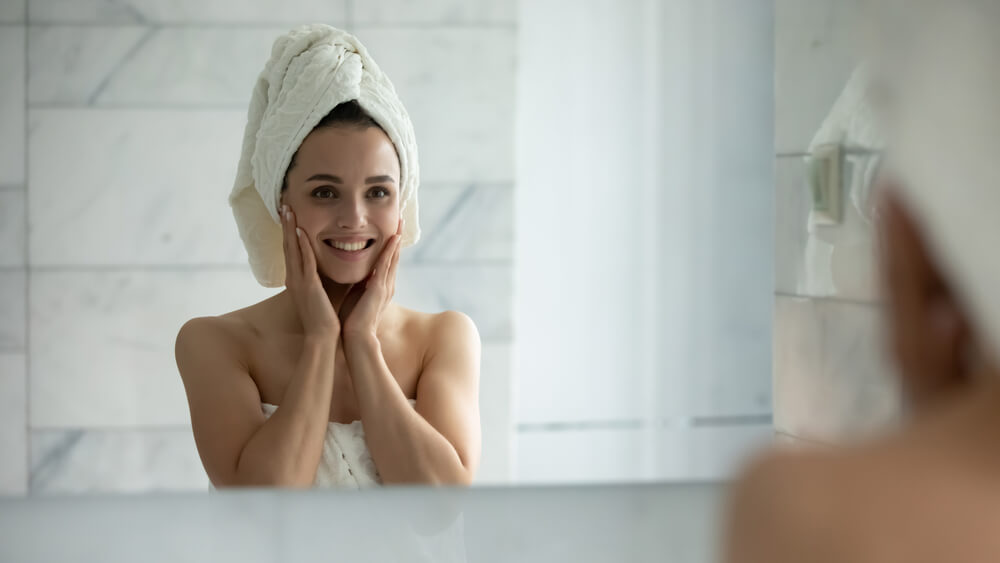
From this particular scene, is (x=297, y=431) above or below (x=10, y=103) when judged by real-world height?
below

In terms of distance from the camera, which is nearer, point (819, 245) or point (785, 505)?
point (785, 505)

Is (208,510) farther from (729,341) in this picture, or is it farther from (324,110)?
(729,341)

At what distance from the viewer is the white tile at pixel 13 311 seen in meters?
0.78

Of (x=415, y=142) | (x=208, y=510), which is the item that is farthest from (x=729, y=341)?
(x=208, y=510)

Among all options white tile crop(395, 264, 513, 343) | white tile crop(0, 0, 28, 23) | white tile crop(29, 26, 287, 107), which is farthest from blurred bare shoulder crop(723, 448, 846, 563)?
white tile crop(0, 0, 28, 23)

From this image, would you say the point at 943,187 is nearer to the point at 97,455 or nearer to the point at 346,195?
the point at 346,195

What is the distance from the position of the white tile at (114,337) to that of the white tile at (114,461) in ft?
0.04

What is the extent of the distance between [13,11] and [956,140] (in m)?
0.79

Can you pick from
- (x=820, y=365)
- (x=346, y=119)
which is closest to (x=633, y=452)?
(x=820, y=365)

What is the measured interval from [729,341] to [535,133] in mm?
289

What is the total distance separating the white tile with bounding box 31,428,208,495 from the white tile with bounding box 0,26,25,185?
246 mm

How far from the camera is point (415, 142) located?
0.79m

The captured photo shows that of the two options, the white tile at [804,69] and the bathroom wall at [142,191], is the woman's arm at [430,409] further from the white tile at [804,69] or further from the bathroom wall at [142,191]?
the white tile at [804,69]

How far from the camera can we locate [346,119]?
0.77 meters
